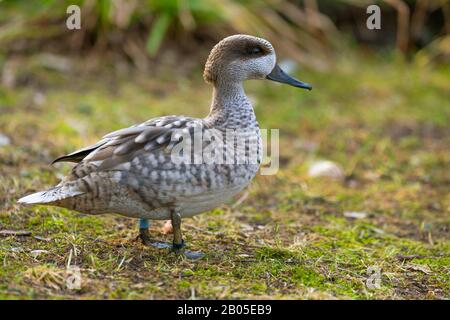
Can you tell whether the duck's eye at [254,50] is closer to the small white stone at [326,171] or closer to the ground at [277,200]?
the ground at [277,200]

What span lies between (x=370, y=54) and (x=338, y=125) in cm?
215

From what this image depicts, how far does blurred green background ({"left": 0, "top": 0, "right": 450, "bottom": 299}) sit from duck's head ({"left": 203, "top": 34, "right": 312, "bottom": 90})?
0.81 m

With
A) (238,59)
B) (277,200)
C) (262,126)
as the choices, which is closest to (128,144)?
(238,59)

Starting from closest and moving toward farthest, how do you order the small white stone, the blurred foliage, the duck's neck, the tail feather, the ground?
the ground, the tail feather, the duck's neck, the small white stone, the blurred foliage

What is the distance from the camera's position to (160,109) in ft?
19.0

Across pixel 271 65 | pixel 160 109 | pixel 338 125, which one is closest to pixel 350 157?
pixel 338 125

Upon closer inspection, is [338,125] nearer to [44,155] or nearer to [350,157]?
[350,157]

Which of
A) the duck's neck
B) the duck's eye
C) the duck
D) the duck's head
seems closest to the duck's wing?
the duck

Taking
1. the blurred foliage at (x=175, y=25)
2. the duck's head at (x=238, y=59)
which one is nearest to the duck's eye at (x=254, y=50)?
the duck's head at (x=238, y=59)

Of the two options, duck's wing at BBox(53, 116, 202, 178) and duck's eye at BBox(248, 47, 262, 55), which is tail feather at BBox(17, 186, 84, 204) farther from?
duck's eye at BBox(248, 47, 262, 55)

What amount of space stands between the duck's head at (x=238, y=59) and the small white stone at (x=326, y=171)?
159 cm

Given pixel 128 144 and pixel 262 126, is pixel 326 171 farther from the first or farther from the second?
pixel 128 144

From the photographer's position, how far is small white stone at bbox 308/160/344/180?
495 cm
